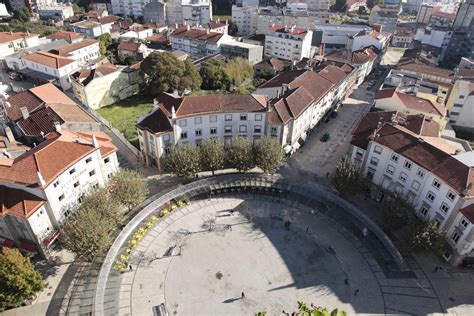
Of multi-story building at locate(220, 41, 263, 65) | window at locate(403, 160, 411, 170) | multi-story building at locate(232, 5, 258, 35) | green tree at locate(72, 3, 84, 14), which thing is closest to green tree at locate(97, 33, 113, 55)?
multi-story building at locate(220, 41, 263, 65)

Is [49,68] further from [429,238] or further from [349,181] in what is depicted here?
[429,238]

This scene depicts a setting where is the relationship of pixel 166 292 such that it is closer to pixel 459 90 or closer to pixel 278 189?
pixel 278 189

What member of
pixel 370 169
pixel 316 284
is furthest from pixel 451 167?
pixel 316 284

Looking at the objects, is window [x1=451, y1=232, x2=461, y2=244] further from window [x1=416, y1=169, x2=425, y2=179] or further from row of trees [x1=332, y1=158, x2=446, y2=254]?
window [x1=416, y1=169, x2=425, y2=179]

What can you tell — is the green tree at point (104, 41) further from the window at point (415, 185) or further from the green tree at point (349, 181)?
the window at point (415, 185)

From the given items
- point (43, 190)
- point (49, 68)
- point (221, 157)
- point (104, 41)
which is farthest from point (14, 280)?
point (104, 41)
